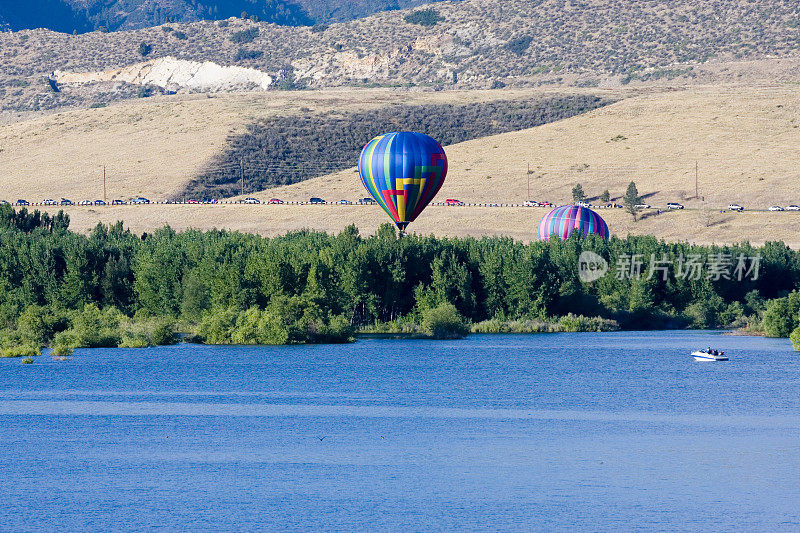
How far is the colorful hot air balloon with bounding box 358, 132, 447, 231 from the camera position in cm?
9012

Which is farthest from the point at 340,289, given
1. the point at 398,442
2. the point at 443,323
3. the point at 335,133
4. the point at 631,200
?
the point at 335,133

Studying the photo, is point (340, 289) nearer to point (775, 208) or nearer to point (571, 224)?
point (571, 224)

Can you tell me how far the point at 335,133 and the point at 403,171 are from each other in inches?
3174

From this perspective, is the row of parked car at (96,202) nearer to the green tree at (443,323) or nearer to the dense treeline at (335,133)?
the dense treeline at (335,133)

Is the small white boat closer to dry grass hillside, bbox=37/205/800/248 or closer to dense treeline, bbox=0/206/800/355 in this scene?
dense treeline, bbox=0/206/800/355

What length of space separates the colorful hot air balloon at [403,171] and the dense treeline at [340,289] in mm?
3249

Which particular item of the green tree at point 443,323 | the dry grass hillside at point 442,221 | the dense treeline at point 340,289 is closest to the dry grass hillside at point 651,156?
the dry grass hillside at point 442,221

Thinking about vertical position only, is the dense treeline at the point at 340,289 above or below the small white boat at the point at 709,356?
above

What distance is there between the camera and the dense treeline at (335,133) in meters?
154

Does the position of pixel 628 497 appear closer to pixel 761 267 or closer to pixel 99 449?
pixel 99 449

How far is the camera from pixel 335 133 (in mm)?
169875

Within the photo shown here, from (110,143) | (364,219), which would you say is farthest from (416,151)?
(110,143)

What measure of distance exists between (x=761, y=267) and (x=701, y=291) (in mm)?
5592

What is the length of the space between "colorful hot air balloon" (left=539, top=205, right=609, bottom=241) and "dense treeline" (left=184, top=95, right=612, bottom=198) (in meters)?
50.8
